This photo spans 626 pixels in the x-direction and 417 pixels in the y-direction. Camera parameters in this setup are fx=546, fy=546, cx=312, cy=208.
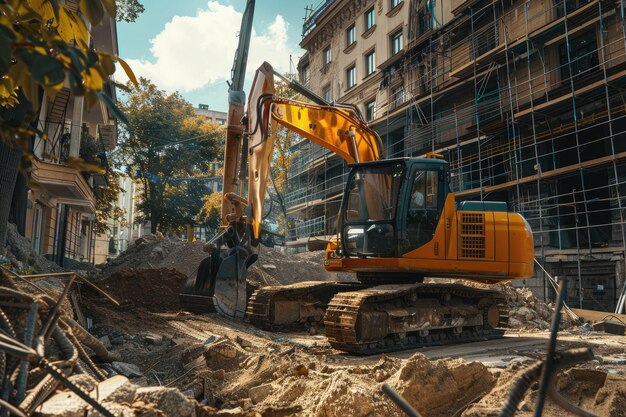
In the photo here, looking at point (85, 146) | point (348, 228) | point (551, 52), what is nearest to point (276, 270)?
point (85, 146)

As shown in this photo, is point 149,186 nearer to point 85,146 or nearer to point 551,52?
point 85,146

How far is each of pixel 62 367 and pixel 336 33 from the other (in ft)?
105

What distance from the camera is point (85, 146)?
21219 millimetres

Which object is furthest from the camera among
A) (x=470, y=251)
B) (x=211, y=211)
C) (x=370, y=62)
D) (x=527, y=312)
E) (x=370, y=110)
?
(x=211, y=211)

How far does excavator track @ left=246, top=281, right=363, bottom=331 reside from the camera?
400 inches

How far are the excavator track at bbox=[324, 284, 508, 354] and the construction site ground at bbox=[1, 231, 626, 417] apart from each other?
0.26 meters

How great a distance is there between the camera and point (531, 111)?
58.0ft

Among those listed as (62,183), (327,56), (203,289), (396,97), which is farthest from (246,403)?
(327,56)

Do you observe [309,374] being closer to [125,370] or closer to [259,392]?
[259,392]

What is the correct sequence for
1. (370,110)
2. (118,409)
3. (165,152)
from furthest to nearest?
(165,152)
(370,110)
(118,409)

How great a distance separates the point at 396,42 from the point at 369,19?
3.25m

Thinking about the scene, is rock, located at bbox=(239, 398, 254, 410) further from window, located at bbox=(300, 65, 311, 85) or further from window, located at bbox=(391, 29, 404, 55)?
window, located at bbox=(300, 65, 311, 85)

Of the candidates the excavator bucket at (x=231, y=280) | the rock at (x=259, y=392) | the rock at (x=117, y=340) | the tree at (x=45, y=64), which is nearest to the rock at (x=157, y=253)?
the excavator bucket at (x=231, y=280)

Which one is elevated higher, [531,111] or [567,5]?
[567,5]
